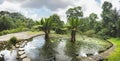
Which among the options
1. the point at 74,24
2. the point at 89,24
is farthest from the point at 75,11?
the point at 74,24

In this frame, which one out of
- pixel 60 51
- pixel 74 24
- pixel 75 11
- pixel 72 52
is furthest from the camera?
pixel 75 11

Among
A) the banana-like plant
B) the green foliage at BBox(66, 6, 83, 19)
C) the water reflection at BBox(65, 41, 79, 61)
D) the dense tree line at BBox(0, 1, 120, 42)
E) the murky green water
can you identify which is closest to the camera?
the murky green water

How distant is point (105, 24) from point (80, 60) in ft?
124

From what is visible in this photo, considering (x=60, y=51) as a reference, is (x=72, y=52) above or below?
below

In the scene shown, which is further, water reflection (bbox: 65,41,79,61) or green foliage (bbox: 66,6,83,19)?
green foliage (bbox: 66,6,83,19)

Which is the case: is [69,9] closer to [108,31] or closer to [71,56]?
[108,31]

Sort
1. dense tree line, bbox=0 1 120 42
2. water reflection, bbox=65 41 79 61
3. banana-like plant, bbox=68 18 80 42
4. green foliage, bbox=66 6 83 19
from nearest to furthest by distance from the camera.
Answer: water reflection, bbox=65 41 79 61, banana-like plant, bbox=68 18 80 42, dense tree line, bbox=0 1 120 42, green foliage, bbox=66 6 83 19

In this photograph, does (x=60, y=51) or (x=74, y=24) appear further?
(x=74, y=24)

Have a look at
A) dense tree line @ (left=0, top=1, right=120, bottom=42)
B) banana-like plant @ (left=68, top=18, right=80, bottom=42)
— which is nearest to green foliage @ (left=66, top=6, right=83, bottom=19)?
dense tree line @ (left=0, top=1, right=120, bottom=42)

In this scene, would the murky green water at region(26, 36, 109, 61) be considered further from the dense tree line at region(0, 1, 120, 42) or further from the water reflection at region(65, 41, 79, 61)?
the dense tree line at region(0, 1, 120, 42)

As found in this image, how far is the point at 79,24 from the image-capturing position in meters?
A: 32.3

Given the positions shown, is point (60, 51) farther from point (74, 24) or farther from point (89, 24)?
point (89, 24)

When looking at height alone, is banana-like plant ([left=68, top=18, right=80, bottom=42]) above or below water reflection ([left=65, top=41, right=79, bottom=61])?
above

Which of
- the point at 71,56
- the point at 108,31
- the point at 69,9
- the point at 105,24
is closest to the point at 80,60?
the point at 71,56
